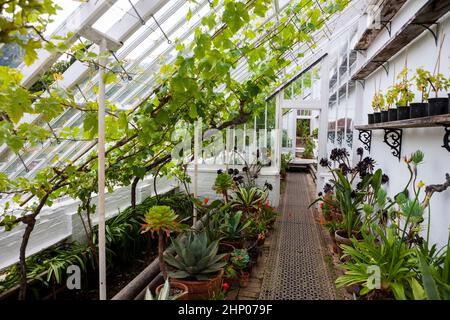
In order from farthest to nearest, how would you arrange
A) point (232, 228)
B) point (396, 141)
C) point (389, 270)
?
point (232, 228)
point (396, 141)
point (389, 270)

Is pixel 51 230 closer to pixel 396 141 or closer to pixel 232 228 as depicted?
pixel 232 228

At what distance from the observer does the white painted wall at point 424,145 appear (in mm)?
2051

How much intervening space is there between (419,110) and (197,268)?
1839 millimetres

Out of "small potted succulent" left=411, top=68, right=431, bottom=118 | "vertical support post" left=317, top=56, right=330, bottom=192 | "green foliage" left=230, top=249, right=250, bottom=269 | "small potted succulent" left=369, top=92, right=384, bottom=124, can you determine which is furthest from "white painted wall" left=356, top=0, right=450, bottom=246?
"vertical support post" left=317, top=56, right=330, bottom=192

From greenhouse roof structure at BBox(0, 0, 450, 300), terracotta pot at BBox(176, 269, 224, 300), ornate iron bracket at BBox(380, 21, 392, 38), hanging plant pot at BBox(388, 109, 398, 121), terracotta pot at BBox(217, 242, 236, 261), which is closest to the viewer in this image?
greenhouse roof structure at BBox(0, 0, 450, 300)

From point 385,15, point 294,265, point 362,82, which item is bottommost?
point 294,265

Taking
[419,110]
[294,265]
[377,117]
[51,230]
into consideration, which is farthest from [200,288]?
[377,117]

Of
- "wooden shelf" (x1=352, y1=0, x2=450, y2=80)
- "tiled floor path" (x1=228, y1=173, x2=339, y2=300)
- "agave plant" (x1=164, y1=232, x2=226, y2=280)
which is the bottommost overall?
"tiled floor path" (x1=228, y1=173, x2=339, y2=300)

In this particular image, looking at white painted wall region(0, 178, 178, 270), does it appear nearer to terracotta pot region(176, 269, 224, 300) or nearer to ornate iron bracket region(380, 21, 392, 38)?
terracotta pot region(176, 269, 224, 300)

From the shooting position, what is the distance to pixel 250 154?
20.7 feet

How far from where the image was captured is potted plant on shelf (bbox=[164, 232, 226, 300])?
217 cm

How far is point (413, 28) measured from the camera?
2330 millimetres

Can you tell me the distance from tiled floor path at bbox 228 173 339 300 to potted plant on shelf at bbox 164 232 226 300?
16.3 inches
